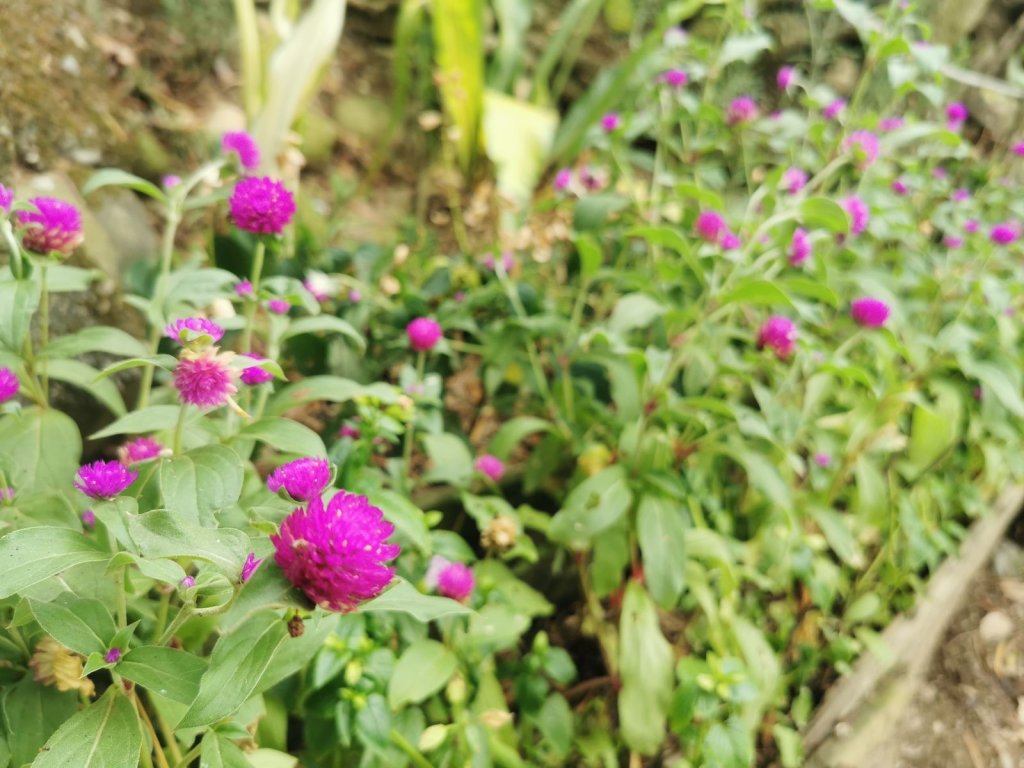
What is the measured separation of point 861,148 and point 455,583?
96cm

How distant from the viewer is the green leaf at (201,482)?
0.52 meters

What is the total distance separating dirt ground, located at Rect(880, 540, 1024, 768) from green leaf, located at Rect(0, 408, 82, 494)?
61.0 inches

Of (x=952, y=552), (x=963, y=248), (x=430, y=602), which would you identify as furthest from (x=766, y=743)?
(x=963, y=248)

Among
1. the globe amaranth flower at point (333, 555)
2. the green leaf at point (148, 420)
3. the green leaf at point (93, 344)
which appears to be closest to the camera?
the globe amaranth flower at point (333, 555)

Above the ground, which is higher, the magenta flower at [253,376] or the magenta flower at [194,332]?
the magenta flower at [194,332]

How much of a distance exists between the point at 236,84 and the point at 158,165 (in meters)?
0.70

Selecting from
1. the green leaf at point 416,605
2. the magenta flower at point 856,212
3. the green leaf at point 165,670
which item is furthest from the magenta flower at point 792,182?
Answer: the green leaf at point 165,670

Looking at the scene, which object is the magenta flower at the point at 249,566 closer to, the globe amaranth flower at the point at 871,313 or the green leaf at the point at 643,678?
the green leaf at the point at 643,678

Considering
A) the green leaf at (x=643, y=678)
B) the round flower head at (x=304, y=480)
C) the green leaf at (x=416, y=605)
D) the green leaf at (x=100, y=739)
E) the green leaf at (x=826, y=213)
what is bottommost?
the green leaf at (x=643, y=678)

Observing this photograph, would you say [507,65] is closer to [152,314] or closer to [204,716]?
[152,314]

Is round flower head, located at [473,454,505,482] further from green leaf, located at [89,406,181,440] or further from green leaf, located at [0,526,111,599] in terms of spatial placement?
green leaf, located at [0,526,111,599]

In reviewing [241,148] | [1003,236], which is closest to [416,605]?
[241,148]

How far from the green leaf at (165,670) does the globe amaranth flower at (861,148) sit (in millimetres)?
Answer: 1177

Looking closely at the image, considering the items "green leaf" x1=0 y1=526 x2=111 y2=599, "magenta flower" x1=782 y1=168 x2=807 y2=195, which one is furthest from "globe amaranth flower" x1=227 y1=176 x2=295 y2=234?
"magenta flower" x1=782 y1=168 x2=807 y2=195
